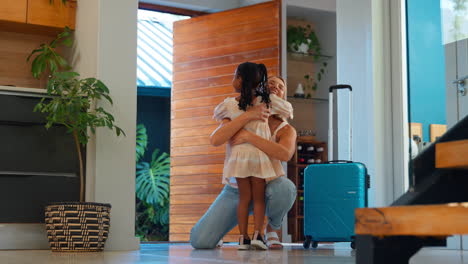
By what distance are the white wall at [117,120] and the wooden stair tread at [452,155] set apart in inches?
94.8

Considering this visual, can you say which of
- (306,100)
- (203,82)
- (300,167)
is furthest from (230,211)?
(306,100)

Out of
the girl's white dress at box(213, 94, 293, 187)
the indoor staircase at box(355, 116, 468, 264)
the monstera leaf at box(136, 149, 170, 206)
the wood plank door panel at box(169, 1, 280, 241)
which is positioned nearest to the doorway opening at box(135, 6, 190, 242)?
the monstera leaf at box(136, 149, 170, 206)

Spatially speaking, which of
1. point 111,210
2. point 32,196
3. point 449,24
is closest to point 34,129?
point 32,196

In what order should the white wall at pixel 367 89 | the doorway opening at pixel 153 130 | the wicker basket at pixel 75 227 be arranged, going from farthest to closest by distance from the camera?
the doorway opening at pixel 153 130
the white wall at pixel 367 89
the wicker basket at pixel 75 227

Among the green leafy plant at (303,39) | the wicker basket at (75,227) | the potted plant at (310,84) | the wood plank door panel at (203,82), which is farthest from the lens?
the potted plant at (310,84)

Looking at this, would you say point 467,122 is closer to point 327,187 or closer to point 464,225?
point 464,225

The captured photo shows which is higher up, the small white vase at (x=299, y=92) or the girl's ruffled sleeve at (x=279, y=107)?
the small white vase at (x=299, y=92)

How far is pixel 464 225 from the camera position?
4.44ft

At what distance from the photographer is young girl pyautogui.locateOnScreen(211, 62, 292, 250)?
3574 mm

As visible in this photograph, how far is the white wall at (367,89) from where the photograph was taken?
178 inches

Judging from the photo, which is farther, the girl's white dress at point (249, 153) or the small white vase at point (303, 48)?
the small white vase at point (303, 48)

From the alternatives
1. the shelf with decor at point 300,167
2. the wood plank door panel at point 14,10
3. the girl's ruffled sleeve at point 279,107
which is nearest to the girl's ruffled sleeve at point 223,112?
the girl's ruffled sleeve at point 279,107

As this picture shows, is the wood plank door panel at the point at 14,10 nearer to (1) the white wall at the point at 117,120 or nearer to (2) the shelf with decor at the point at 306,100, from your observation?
(1) the white wall at the point at 117,120

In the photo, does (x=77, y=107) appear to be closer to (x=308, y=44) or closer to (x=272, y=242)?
(x=272, y=242)
